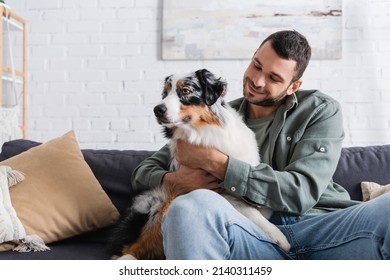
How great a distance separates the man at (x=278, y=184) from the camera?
1.39m

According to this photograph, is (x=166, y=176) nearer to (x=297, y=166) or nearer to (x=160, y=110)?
(x=160, y=110)

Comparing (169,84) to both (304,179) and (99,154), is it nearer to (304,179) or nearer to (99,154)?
(304,179)

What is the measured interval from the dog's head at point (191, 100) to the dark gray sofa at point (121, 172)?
58 cm

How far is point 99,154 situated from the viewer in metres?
2.31

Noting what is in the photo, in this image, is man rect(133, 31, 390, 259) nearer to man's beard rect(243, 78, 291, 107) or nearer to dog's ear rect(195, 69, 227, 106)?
man's beard rect(243, 78, 291, 107)

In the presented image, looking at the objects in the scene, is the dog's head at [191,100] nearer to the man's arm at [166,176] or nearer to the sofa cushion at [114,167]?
the man's arm at [166,176]

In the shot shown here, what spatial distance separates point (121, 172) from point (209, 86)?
2.40 ft

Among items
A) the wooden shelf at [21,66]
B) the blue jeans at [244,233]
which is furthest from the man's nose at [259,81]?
the wooden shelf at [21,66]

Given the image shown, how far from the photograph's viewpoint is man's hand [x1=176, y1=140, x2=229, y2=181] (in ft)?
5.41

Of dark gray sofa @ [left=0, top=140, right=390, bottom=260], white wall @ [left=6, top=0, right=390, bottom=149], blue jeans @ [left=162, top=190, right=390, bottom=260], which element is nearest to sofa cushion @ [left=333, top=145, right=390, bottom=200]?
dark gray sofa @ [left=0, top=140, right=390, bottom=260]

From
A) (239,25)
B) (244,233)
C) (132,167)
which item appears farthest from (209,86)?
(239,25)
